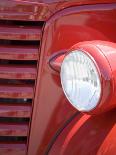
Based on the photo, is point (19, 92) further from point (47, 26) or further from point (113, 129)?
point (113, 129)

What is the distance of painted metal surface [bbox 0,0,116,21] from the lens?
177 centimetres

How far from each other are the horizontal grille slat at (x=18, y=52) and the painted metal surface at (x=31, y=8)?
136 millimetres

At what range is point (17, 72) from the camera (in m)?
1.86

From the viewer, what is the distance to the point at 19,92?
74.7 inches

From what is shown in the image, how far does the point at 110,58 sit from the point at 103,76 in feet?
0.26

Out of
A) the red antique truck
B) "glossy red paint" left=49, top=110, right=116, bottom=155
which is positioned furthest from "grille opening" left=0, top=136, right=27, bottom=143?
"glossy red paint" left=49, top=110, right=116, bottom=155

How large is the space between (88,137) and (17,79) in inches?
17.9

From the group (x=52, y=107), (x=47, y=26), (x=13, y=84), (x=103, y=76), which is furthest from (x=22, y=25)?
(x=103, y=76)

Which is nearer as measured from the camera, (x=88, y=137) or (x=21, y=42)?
(x=88, y=137)

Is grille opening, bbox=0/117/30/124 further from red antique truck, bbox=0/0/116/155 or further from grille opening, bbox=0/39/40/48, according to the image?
grille opening, bbox=0/39/40/48

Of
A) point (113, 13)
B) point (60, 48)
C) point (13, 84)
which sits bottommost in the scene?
point (13, 84)

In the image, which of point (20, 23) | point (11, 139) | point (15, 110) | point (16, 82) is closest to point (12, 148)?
point (11, 139)

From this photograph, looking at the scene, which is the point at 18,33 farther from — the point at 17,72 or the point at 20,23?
the point at 17,72

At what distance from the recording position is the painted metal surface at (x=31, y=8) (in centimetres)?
177
